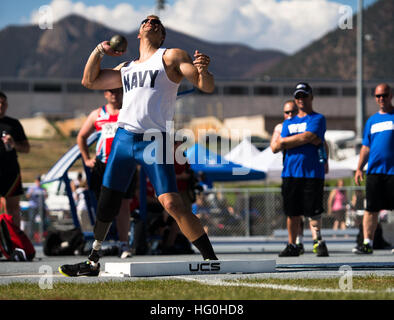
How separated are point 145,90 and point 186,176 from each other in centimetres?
526

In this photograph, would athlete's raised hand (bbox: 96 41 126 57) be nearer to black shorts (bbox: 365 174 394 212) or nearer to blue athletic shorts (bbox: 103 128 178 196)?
blue athletic shorts (bbox: 103 128 178 196)

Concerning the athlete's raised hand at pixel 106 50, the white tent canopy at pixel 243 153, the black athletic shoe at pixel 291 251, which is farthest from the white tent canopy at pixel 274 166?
the athlete's raised hand at pixel 106 50

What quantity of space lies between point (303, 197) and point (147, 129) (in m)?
4.00

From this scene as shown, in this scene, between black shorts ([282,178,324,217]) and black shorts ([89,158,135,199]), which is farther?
black shorts ([89,158,135,199])

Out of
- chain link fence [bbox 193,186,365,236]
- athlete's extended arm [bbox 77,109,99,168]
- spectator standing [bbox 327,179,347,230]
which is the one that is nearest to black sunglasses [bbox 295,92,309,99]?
athlete's extended arm [bbox 77,109,99,168]

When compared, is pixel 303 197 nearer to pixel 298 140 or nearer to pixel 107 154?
pixel 298 140

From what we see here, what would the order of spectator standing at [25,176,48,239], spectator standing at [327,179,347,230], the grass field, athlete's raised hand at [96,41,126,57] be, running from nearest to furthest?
the grass field < athlete's raised hand at [96,41,126,57] < spectator standing at [25,176,48,239] < spectator standing at [327,179,347,230]

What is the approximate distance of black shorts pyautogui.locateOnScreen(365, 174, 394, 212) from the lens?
1073cm

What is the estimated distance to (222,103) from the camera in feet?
325

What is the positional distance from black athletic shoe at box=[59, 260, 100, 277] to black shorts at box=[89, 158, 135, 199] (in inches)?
147

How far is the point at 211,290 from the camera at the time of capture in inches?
218

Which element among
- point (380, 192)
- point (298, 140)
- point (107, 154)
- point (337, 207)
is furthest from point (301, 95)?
point (337, 207)

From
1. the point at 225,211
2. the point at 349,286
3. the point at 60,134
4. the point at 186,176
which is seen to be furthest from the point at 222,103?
the point at 349,286
